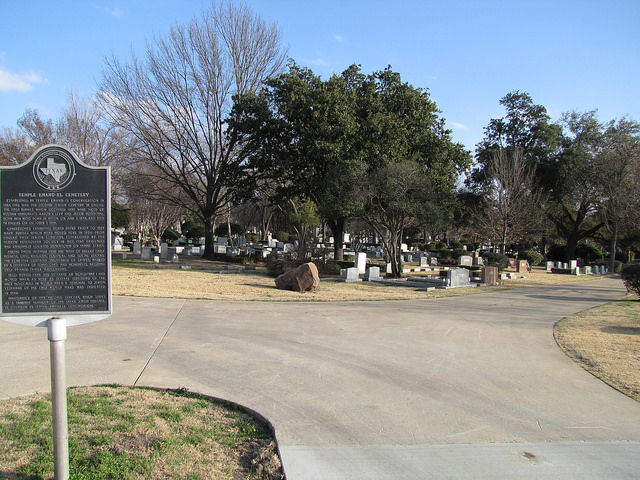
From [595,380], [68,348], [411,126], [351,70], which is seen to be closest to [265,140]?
[351,70]

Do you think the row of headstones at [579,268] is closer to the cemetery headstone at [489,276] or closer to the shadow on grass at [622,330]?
the cemetery headstone at [489,276]

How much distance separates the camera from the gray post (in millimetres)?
3204

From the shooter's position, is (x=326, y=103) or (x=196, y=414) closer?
(x=196, y=414)

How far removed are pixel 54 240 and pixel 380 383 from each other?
4002mm

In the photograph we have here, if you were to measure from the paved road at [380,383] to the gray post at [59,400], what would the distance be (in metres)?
1.59

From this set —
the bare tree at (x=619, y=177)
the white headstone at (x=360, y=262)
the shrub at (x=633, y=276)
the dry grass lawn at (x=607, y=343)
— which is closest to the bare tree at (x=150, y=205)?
the white headstone at (x=360, y=262)

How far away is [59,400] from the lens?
3.38 meters

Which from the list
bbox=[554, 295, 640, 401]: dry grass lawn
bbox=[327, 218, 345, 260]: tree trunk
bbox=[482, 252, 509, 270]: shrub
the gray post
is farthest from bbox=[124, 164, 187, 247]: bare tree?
the gray post

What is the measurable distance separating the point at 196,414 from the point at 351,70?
26839 millimetres

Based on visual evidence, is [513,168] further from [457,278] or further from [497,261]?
[457,278]

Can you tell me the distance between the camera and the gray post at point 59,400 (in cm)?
320

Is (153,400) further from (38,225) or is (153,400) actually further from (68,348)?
(68,348)

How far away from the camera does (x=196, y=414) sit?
4559 millimetres

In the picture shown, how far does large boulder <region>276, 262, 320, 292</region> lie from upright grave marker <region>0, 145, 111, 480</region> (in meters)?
12.5
